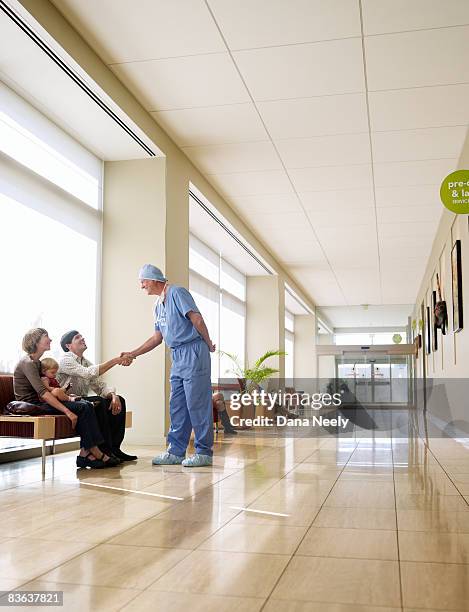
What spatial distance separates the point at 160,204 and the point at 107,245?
2.29 ft

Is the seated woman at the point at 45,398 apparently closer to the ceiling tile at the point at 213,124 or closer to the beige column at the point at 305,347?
the ceiling tile at the point at 213,124

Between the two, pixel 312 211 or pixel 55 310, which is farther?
pixel 312 211

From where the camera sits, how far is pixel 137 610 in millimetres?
1843

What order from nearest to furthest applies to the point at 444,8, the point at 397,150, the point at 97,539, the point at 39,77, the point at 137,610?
the point at 137,610 < the point at 97,539 < the point at 444,8 < the point at 39,77 < the point at 397,150

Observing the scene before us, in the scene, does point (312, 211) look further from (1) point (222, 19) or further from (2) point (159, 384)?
(1) point (222, 19)

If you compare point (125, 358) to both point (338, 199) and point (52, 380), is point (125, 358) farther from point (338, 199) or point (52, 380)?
point (338, 199)

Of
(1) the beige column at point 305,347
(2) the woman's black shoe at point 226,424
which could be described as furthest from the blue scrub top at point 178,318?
(1) the beige column at point 305,347

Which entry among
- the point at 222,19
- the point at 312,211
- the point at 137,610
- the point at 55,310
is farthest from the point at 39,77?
the point at 312,211

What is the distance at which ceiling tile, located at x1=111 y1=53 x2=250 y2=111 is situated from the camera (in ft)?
18.2

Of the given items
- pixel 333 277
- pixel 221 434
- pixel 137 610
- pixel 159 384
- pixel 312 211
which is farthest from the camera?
pixel 333 277

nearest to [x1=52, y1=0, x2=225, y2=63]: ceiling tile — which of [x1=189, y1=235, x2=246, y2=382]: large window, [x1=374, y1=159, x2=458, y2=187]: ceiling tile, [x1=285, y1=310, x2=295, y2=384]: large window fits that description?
[x1=374, y1=159, x2=458, y2=187]: ceiling tile

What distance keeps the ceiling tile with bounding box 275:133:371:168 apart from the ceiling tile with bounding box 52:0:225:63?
7.17ft

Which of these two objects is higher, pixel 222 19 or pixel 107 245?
pixel 222 19

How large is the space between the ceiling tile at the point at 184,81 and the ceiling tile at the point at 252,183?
84.2 inches
